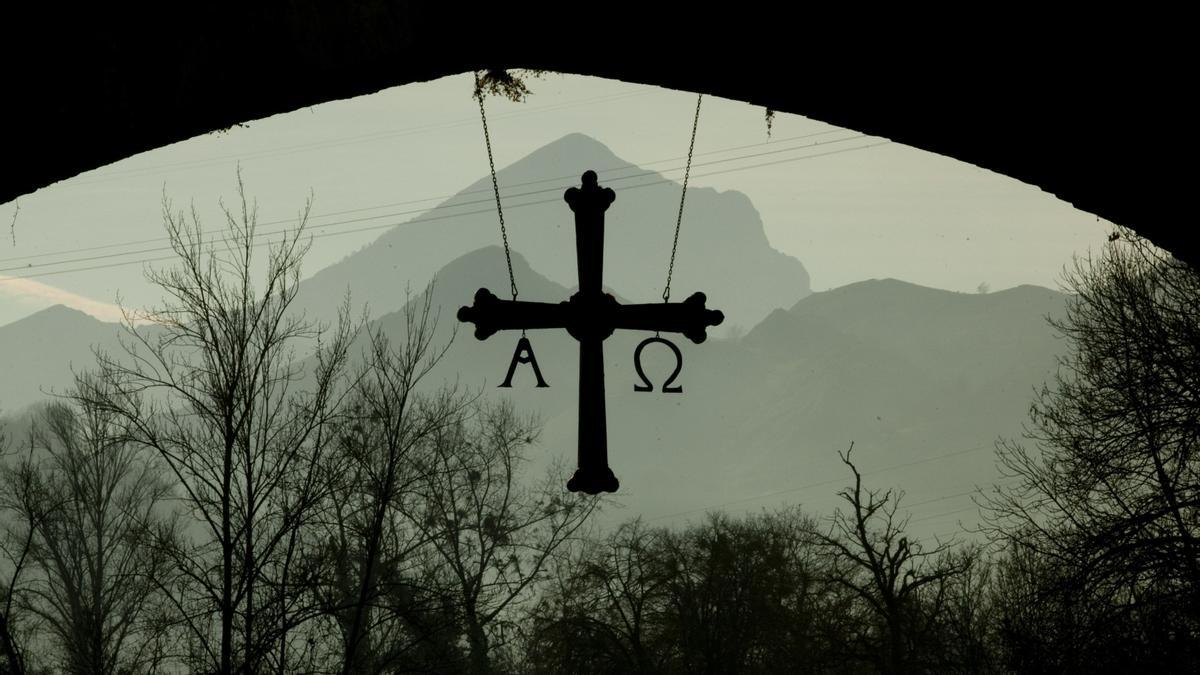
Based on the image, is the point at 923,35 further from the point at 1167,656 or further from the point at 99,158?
the point at 1167,656

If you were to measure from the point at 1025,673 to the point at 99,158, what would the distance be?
13.2m

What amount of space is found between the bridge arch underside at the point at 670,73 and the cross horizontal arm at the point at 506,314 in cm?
202

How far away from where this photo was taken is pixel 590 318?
4.83 m

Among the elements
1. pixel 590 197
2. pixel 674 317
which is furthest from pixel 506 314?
pixel 674 317

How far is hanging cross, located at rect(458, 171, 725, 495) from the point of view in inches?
190

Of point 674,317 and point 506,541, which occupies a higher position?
point 506,541

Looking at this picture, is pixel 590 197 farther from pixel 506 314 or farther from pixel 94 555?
pixel 94 555

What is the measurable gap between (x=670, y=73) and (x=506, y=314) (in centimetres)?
217

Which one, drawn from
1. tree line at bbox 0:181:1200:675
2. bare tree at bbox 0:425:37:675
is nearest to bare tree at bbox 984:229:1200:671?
tree line at bbox 0:181:1200:675

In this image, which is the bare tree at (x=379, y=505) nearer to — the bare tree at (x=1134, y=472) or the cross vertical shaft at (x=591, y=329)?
the cross vertical shaft at (x=591, y=329)

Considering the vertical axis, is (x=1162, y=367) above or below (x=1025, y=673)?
above

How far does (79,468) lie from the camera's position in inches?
1249

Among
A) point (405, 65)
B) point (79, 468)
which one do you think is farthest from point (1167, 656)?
point (79, 468)

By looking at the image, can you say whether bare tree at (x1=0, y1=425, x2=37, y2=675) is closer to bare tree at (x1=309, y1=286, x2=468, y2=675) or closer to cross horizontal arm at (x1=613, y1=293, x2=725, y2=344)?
bare tree at (x1=309, y1=286, x2=468, y2=675)
